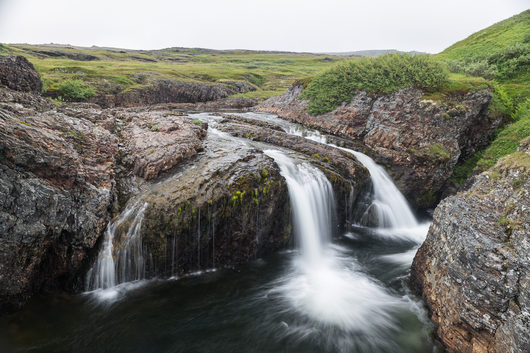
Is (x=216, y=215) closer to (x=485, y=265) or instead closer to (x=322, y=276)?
(x=322, y=276)

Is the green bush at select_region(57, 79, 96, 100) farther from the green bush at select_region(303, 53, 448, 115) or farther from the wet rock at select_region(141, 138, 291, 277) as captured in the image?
the green bush at select_region(303, 53, 448, 115)

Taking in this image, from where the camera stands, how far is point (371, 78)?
19719 millimetres

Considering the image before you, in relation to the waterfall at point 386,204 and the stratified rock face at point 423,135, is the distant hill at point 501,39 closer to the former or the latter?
the stratified rock face at point 423,135

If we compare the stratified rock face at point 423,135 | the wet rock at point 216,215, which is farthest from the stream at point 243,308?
the stratified rock face at point 423,135

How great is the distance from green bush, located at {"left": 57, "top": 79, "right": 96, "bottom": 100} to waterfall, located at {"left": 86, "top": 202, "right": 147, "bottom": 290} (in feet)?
70.3

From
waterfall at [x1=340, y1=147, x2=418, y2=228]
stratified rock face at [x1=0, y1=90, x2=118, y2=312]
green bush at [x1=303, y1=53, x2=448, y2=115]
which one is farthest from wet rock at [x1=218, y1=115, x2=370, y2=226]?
stratified rock face at [x1=0, y1=90, x2=118, y2=312]

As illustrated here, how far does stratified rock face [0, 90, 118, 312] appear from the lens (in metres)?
6.59

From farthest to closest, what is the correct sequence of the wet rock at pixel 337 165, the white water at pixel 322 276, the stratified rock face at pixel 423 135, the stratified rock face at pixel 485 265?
the stratified rock face at pixel 423 135, the wet rock at pixel 337 165, the white water at pixel 322 276, the stratified rock face at pixel 485 265

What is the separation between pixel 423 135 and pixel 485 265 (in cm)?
1244

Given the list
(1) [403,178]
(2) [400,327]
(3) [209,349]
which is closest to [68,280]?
(3) [209,349]

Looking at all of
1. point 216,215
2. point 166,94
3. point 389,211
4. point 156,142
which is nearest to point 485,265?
point 216,215

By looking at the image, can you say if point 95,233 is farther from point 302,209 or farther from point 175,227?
point 302,209

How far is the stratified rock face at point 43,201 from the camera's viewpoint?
6590 millimetres

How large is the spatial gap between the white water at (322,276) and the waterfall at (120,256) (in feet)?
15.8
